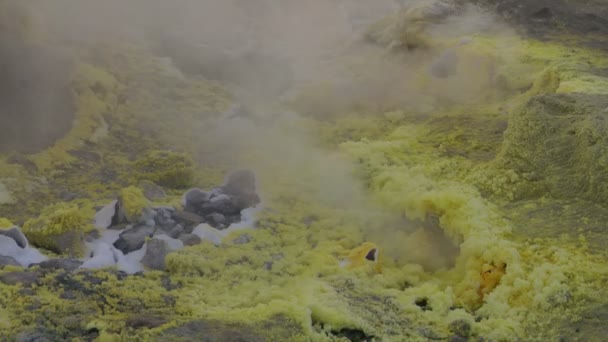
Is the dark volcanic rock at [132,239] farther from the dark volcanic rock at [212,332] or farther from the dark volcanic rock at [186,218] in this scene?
the dark volcanic rock at [212,332]

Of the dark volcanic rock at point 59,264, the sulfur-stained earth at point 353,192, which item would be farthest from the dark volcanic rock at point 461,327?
the dark volcanic rock at point 59,264

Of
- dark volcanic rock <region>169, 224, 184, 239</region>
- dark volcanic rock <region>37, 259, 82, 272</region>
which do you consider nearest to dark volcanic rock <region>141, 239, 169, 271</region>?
dark volcanic rock <region>169, 224, 184, 239</region>

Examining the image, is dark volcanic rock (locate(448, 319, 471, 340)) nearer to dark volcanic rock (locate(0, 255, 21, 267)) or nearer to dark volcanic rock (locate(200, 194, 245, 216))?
dark volcanic rock (locate(200, 194, 245, 216))

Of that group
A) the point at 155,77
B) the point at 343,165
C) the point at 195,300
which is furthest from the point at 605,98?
the point at 155,77

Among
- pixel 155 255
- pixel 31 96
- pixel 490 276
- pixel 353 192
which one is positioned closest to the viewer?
pixel 490 276

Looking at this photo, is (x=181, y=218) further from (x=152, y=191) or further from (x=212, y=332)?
(x=212, y=332)

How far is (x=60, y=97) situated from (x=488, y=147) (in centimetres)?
395

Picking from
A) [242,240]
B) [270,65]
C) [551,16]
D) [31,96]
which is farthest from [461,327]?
[551,16]

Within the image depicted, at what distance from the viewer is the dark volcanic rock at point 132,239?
4234 millimetres

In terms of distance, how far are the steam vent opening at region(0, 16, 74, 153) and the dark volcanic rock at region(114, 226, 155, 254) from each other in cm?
162

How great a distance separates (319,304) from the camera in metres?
3.48

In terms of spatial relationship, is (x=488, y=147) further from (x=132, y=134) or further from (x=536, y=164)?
(x=132, y=134)

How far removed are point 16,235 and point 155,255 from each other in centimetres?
84

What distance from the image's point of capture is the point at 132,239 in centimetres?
429
